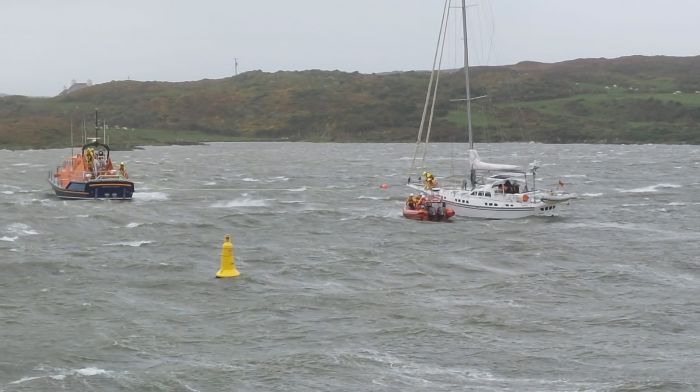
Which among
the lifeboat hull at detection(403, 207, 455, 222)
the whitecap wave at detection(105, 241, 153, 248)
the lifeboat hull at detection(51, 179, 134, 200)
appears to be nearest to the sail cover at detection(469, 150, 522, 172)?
the lifeboat hull at detection(403, 207, 455, 222)

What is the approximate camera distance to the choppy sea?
26.6m

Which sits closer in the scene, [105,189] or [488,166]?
[488,166]

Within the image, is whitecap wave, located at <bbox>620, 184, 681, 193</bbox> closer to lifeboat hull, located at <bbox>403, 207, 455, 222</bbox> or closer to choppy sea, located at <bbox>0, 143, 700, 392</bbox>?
choppy sea, located at <bbox>0, 143, 700, 392</bbox>

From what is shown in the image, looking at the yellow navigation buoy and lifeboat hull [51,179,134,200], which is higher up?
lifeboat hull [51,179,134,200]

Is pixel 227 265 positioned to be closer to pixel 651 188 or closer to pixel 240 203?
pixel 240 203

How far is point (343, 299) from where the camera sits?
3619 centimetres

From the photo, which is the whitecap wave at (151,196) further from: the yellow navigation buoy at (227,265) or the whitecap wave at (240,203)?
the yellow navigation buoy at (227,265)

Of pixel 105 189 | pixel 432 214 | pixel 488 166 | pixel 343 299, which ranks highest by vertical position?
pixel 488 166

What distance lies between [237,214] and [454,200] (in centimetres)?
1448

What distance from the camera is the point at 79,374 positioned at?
26203mm

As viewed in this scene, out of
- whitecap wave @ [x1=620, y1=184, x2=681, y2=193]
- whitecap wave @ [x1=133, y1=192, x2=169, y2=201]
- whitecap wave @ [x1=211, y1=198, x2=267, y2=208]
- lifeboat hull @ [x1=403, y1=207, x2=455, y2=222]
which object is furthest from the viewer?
whitecap wave @ [x1=620, y1=184, x2=681, y2=193]

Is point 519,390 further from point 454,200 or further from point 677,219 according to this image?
point 677,219

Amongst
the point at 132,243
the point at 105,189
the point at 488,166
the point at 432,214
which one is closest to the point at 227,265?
the point at 132,243

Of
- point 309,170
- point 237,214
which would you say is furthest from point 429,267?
point 309,170
